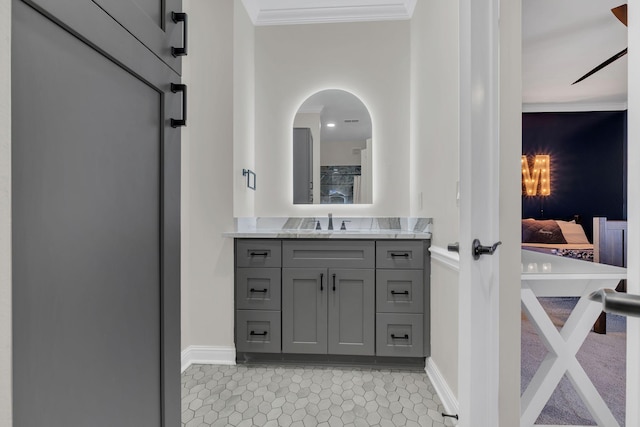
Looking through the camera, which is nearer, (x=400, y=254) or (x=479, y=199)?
(x=479, y=199)

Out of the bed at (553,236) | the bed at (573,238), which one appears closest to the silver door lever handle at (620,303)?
the bed at (573,238)

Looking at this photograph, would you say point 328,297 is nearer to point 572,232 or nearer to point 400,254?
point 400,254

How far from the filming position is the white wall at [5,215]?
0.42 m

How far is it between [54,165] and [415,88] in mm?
2462

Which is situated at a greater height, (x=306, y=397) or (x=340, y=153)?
(x=340, y=153)

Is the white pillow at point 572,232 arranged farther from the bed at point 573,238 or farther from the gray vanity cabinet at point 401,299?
the gray vanity cabinet at point 401,299

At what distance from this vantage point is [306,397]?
5.76 feet

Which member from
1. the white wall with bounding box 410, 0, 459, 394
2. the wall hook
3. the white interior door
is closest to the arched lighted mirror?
the wall hook

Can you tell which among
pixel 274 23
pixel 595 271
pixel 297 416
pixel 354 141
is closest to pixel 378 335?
pixel 297 416

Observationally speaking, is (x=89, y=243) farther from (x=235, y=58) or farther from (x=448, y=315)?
(x=235, y=58)

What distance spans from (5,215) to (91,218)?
18cm

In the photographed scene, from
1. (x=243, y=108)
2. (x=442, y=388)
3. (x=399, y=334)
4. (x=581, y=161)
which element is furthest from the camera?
(x=581, y=161)

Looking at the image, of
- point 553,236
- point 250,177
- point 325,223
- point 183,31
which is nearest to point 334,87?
point 250,177

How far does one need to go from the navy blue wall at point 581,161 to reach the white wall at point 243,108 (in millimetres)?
4072
